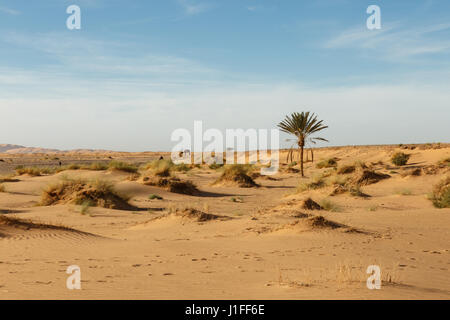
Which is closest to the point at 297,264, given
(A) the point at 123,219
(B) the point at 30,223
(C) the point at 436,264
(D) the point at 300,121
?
(C) the point at 436,264

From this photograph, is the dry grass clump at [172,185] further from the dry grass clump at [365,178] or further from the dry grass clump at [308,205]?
the dry grass clump at [308,205]

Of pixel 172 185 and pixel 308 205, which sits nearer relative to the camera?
pixel 308 205

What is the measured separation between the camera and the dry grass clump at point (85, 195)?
19141mm

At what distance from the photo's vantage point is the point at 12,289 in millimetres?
6461

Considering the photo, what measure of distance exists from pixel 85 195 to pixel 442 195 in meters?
13.9

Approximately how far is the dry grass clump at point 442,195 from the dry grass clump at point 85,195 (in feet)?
38.9

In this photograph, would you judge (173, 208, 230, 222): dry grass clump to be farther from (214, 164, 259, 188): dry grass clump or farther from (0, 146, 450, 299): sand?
(214, 164, 259, 188): dry grass clump

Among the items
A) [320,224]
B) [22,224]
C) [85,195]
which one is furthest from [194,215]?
[85,195]

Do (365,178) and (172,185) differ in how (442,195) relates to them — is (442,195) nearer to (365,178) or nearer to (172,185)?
(365,178)

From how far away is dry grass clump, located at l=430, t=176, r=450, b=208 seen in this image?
16.8 meters

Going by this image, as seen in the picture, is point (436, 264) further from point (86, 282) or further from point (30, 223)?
point (30, 223)

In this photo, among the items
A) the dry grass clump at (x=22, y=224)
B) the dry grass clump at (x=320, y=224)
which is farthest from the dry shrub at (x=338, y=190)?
the dry grass clump at (x=22, y=224)

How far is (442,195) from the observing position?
1792cm

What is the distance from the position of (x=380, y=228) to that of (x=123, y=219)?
8260 mm
